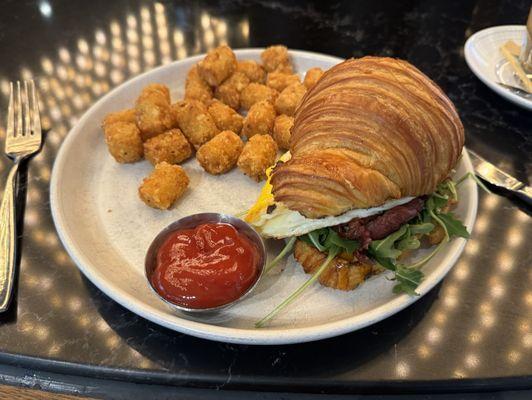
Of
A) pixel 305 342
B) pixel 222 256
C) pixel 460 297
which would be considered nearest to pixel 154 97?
pixel 222 256

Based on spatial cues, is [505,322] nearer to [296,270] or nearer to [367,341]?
[367,341]

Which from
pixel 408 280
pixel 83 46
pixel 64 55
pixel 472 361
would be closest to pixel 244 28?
pixel 83 46

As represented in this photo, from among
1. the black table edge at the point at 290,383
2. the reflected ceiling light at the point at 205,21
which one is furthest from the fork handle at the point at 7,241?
the reflected ceiling light at the point at 205,21

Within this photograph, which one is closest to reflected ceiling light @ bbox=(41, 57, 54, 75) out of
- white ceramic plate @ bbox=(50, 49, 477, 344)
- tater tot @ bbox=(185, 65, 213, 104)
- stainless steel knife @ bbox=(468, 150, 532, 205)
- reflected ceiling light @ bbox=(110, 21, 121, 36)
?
reflected ceiling light @ bbox=(110, 21, 121, 36)

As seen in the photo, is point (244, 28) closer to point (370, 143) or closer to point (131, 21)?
point (131, 21)

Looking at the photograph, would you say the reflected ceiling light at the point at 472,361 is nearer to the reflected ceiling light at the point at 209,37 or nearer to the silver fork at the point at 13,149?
the silver fork at the point at 13,149

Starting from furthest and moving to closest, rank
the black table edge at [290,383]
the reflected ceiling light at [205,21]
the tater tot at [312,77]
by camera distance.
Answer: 1. the reflected ceiling light at [205,21]
2. the tater tot at [312,77]
3. the black table edge at [290,383]
